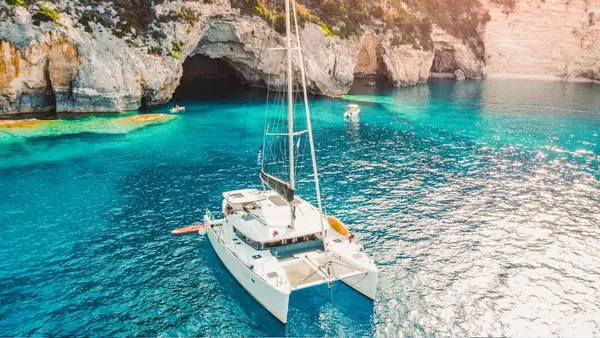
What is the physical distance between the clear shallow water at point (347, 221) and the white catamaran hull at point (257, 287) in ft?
1.74

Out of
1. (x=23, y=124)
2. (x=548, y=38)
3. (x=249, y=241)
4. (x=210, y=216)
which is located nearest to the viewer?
(x=249, y=241)

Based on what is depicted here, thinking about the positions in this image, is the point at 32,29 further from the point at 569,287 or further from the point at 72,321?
the point at 569,287

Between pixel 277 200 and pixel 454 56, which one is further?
pixel 454 56

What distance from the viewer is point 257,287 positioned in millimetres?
22984

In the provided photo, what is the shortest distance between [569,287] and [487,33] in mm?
113846

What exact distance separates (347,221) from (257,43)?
51187 mm

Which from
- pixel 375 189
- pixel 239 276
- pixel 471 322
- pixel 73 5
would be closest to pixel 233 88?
pixel 73 5

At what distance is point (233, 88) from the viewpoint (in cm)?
9262

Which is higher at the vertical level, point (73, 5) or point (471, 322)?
point (73, 5)

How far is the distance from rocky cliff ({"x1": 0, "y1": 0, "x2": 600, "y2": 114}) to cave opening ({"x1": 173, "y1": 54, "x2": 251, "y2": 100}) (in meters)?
0.81

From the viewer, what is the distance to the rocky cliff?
58.5 m

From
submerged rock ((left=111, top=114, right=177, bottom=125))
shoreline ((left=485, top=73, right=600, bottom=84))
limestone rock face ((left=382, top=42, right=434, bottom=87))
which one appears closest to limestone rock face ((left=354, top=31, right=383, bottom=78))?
limestone rock face ((left=382, top=42, right=434, bottom=87))

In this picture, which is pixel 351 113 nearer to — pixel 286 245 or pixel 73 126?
pixel 73 126

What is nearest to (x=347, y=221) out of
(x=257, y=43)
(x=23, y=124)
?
(x=23, y=124)
